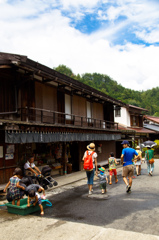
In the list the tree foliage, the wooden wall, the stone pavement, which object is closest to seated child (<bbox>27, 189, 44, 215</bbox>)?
the stone pavement

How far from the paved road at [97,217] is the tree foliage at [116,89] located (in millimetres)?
68193

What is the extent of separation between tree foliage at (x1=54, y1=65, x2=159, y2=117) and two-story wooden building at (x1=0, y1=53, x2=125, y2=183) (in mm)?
58940

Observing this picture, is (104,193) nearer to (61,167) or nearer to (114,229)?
(114,229)

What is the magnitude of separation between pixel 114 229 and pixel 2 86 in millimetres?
8786

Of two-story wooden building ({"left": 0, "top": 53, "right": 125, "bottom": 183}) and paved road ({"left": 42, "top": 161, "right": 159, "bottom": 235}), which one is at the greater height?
two-story wooden building ({"left": 0, "top": 53, "right": 125, "bottom": 183})

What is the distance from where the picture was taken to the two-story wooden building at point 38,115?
1062 centimetres

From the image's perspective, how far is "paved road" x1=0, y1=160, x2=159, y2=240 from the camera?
17.4 feet

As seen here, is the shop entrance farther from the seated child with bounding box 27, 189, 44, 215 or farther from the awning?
the seated child with bounding box 27, 189, 44, 215

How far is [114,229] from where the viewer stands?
5.30 m

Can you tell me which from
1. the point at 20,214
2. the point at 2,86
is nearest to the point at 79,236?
the point at 20,214

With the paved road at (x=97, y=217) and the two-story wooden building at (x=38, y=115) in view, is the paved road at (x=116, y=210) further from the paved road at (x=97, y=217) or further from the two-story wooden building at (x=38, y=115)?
the two-story wooden building at (x=38, y=115)

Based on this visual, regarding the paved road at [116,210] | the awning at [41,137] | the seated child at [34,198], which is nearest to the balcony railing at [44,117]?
the awning at [41,137]

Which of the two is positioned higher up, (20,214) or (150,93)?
(150,93)

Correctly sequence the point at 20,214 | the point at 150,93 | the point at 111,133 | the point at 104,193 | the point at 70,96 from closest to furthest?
the point at 20,214 → the point at 104,193 → the point at 70,96 → the point at 111,133 → the point at 150,93
